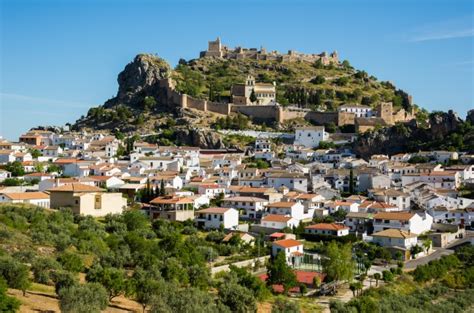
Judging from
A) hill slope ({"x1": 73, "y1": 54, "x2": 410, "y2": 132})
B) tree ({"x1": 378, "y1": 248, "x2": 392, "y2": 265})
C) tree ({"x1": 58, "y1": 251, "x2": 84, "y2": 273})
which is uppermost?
hill slope ({"x1": 73, "y1": 54, "x2": 410, "y2": 132})

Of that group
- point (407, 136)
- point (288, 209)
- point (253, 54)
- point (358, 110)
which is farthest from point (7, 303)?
point (253, 54)

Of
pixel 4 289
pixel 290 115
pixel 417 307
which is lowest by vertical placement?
pixel 417 307

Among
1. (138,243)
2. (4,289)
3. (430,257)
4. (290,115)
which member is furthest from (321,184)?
(4,289)

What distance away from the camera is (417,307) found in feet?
92.4

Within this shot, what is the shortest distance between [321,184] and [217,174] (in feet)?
28.3

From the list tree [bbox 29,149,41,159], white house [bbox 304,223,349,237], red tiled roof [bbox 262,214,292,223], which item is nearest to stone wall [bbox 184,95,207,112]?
tree [bbox 29,149,41,159]

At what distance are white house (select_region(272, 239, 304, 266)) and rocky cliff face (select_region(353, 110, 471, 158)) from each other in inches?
1086

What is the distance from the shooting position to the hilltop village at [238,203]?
85.9 ft

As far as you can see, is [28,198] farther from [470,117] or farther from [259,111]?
[470,117]

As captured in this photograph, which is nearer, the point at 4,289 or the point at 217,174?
the point at 4,289

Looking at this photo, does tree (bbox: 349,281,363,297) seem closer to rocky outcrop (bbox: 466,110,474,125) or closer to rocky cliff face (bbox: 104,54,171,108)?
rocky outcrop (bbox: 466,110,474,125)

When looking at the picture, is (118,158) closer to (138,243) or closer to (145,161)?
(145,161)

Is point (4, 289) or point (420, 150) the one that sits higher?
point (420, 150)

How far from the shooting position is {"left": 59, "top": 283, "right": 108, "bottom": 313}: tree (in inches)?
795
